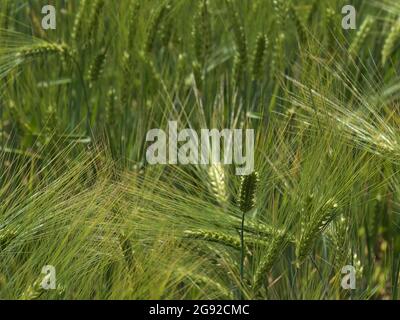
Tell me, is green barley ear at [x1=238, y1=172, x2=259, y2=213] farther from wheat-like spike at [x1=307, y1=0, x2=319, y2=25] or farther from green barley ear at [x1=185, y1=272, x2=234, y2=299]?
wheat-like spike at [x1=307, y1=0, x2=319, y2=25]

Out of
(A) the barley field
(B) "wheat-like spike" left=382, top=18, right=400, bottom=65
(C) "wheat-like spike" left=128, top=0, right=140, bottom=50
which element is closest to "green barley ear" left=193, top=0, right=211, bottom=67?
(A) the barley field

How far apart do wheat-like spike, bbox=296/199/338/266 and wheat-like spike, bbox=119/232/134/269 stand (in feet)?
0.85

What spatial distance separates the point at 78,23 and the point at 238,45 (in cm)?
30

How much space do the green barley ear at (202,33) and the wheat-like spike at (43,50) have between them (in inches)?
9.7

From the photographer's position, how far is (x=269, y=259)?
1962mm

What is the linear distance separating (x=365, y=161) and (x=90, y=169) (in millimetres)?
460

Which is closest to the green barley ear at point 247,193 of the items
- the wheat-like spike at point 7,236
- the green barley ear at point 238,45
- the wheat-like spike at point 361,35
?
the wheat-like spike at point 7,236

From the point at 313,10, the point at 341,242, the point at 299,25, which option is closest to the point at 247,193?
Answer: the point at 341,242

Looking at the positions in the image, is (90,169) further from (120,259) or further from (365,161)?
(365,161)

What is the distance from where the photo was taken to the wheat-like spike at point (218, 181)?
210 centimetres

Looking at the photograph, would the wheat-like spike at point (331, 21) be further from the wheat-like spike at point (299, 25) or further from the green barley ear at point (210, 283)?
the green barley ear at point (210, 283)

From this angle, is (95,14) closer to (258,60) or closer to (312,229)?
(258,60)

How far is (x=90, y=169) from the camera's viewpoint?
7.08 feet

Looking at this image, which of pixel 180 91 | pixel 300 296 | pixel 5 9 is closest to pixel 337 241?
pixel 300 296
